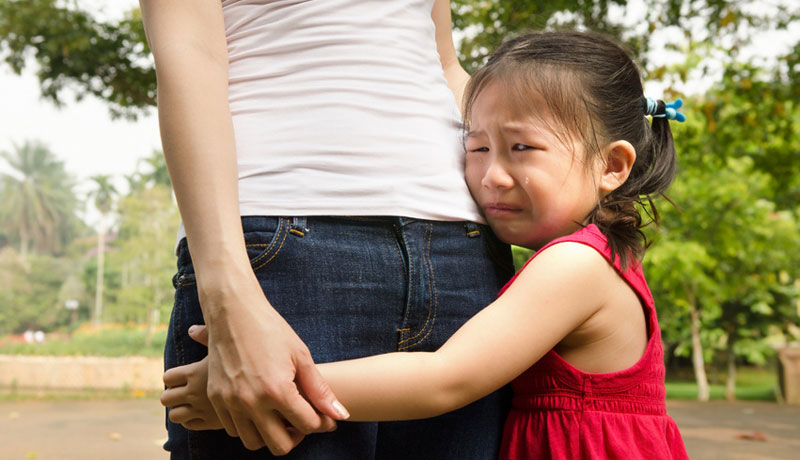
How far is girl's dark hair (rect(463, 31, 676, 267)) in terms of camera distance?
124 cm

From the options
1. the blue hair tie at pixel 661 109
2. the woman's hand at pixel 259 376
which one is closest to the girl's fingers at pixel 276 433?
the woman's hand at pixel 259 376

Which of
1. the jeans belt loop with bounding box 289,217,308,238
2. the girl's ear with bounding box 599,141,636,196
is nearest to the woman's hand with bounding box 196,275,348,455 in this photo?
the jeans belt loop with bounding box 289,217,308,238

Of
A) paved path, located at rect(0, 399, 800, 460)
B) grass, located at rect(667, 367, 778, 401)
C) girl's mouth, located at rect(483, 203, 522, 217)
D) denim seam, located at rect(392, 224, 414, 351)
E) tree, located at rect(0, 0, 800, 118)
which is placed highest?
tree, located at rect(0, 0, 800, 118)

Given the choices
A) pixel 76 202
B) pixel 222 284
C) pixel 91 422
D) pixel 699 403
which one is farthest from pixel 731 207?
pixel 76 202

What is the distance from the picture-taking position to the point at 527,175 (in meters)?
1.21

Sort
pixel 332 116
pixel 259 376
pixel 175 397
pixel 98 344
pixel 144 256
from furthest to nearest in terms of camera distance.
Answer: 1. pixel 144 256
2. pixel 98 344
3. pixel 332 116
4. pixel 175 397
5. pixel 259 376

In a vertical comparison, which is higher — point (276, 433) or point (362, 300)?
point (362, 300)

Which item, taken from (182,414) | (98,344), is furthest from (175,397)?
(98,344)

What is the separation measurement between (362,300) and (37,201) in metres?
19.3

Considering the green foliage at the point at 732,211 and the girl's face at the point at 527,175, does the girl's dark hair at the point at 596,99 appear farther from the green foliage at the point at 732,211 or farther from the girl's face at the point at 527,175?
the green foliage at the point at 732,211

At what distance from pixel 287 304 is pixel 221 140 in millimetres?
232

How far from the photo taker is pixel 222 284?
86 cm

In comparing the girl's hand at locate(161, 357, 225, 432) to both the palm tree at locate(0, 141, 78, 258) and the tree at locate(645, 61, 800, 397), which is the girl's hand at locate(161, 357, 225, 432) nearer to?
the tree at locate(645, 61, 800, 397)

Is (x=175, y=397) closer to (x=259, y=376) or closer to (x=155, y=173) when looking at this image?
(x=259, y=376)
